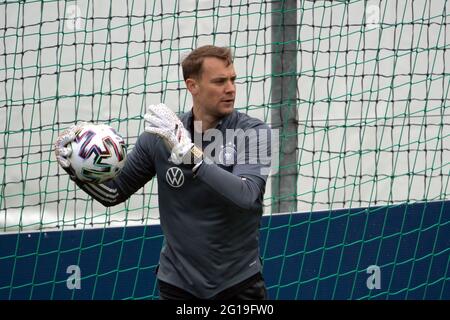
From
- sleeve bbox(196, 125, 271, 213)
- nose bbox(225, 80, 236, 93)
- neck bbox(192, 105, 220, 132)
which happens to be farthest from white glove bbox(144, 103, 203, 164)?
nose bbox(225, 80, 236, 93)

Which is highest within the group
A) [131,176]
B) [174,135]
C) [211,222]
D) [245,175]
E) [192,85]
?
[192,85]

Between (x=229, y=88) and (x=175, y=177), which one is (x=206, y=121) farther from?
(x=175, y=177)

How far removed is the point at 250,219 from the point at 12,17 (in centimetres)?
343

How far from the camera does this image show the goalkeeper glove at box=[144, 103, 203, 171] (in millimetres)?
4711

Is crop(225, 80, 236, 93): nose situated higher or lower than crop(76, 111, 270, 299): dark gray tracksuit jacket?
higher

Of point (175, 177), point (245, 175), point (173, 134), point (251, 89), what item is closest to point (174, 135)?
point (173, 134)

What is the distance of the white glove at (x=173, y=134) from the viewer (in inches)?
186

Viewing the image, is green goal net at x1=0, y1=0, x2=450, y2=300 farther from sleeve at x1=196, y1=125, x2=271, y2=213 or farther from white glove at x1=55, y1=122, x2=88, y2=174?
sleeve at x1=196, y1=125, x2=271, y2=213

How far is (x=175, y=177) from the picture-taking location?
4.89 metres

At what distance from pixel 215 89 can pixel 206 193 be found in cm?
54

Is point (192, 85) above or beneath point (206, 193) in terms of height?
above

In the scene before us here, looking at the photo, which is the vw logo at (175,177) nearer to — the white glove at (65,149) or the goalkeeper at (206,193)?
the goalkeeper at (206,193)

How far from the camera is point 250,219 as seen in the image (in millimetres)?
4902

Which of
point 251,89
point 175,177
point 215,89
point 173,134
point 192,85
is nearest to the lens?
point 173,134
